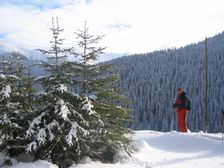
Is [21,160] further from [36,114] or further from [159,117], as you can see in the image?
[159,117]

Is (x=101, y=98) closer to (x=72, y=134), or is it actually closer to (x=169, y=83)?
(x=72, y=134)

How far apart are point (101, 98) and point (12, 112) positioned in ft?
7.98

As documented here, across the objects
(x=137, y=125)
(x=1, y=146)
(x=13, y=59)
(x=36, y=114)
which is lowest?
(x=137, y=125)

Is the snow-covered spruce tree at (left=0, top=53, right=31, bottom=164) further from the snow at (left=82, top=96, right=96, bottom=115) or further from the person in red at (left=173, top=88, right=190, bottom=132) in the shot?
the person in red at (left=173, top=88, right=190, bottom=132)

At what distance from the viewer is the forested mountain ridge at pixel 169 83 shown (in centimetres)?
11888

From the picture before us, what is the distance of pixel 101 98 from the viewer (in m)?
11.8

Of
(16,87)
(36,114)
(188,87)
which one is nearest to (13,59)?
(16,87)

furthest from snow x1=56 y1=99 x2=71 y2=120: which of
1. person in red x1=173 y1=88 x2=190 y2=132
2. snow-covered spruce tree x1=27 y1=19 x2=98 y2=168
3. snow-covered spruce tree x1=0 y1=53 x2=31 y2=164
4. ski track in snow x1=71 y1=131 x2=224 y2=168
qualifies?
person in red x1=173 y1=88 x2=190 y2=132

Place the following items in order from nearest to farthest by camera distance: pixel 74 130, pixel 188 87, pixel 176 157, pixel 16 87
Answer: pixel 74 130 < pixel 16 87 < pixel 176 157 < pixel 188 87

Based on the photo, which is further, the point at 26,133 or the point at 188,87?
the point at 188,87

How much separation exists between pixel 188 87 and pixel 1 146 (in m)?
130

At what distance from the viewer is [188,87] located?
137 m

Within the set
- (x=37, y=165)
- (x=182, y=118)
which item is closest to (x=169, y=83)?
(x=182, y=118)

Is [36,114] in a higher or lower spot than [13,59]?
lower
